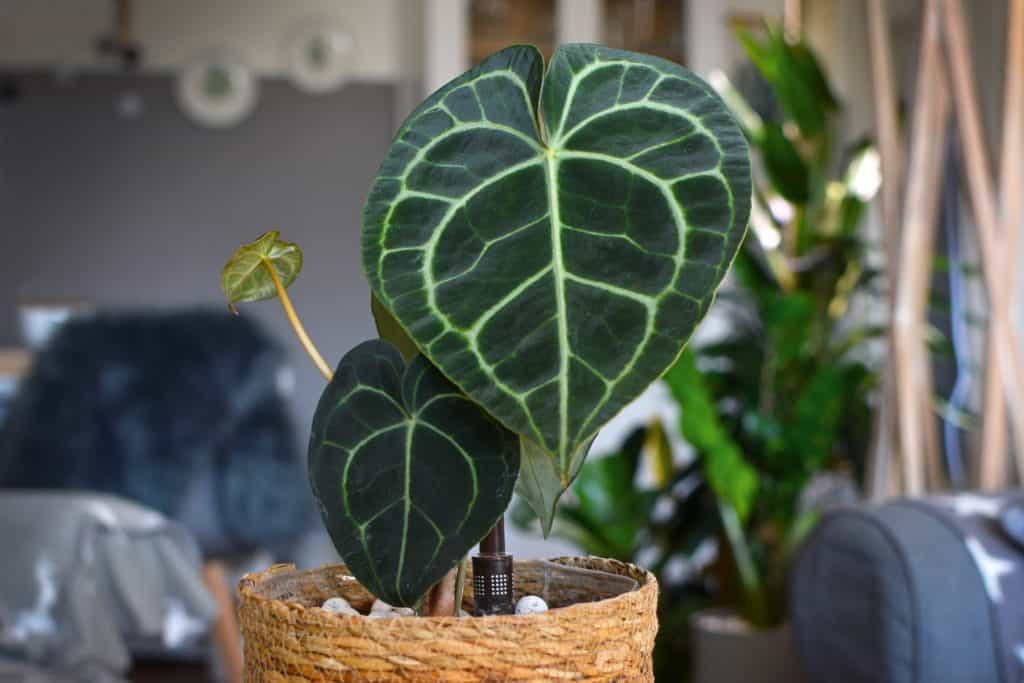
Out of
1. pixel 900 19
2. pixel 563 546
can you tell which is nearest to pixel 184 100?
pixel 563 546

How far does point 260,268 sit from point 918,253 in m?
1.39

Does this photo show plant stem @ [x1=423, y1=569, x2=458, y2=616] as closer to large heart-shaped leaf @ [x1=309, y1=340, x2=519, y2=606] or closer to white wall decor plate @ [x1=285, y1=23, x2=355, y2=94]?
large heart-shaped leaf @ [x1=309, y1=340, x2=519, y2=606]

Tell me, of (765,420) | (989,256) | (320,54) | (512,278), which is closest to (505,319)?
(512,278)

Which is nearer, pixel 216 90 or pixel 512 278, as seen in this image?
pixel 512 278

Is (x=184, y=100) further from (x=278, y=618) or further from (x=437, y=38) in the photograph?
(x=278, y=618)

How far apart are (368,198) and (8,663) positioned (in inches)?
56.7

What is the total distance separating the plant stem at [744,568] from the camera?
2160 millimetres

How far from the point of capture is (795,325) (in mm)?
2117

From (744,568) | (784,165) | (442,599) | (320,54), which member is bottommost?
(744,568)

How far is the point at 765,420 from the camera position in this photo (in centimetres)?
213

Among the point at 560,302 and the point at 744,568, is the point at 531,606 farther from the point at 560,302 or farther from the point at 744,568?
the point at 744,568

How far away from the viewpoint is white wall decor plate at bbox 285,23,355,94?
225 inches

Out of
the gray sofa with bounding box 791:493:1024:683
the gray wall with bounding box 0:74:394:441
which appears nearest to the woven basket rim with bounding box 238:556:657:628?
the gray sofa with bounding box 791:493:1024:683

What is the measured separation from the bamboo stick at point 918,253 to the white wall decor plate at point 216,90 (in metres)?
4.45
